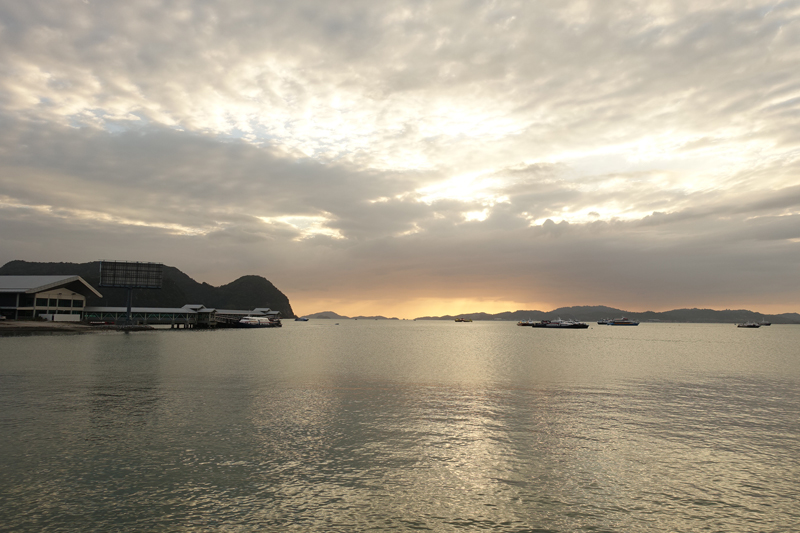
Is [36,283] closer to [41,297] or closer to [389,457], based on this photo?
[41,297]

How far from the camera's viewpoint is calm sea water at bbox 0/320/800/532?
14367 millimetres

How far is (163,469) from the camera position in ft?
58.9

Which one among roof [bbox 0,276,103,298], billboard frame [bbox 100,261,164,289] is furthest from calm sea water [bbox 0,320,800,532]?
billboard frame [bbox 100,261,164,289]

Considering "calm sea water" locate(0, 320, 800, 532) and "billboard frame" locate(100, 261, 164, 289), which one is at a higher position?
"billboard frame" locate(100, 261, 164, 289)

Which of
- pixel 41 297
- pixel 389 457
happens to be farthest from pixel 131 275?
pixel 389 457

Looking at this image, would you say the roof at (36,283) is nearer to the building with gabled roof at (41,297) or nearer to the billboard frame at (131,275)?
the building with gabled roof at (41,297)

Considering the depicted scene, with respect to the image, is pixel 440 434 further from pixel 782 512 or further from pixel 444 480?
pixel 782 512

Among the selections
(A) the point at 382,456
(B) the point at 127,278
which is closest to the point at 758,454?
(A) the point at 382,456

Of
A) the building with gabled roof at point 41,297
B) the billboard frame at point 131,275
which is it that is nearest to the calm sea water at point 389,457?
the building with gabled roof at point 41,297

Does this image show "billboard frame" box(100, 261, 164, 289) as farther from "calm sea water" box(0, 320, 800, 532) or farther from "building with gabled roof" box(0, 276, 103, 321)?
"calm sea water" box(0, 320, 800, 532)

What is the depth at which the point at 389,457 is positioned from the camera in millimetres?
20172

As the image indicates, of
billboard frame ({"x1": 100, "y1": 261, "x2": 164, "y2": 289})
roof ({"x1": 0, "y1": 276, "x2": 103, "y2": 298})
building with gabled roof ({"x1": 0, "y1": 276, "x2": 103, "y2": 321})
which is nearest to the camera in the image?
roof ({"x1": 0, "y1": 276, "x2": 103, "y2": 298})

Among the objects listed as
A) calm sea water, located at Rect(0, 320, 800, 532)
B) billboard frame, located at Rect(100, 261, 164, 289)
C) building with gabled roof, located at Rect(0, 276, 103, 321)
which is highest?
billboard frame, located at Rect(100, 261, 164, 289)

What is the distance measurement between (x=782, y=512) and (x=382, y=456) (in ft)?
46.1
